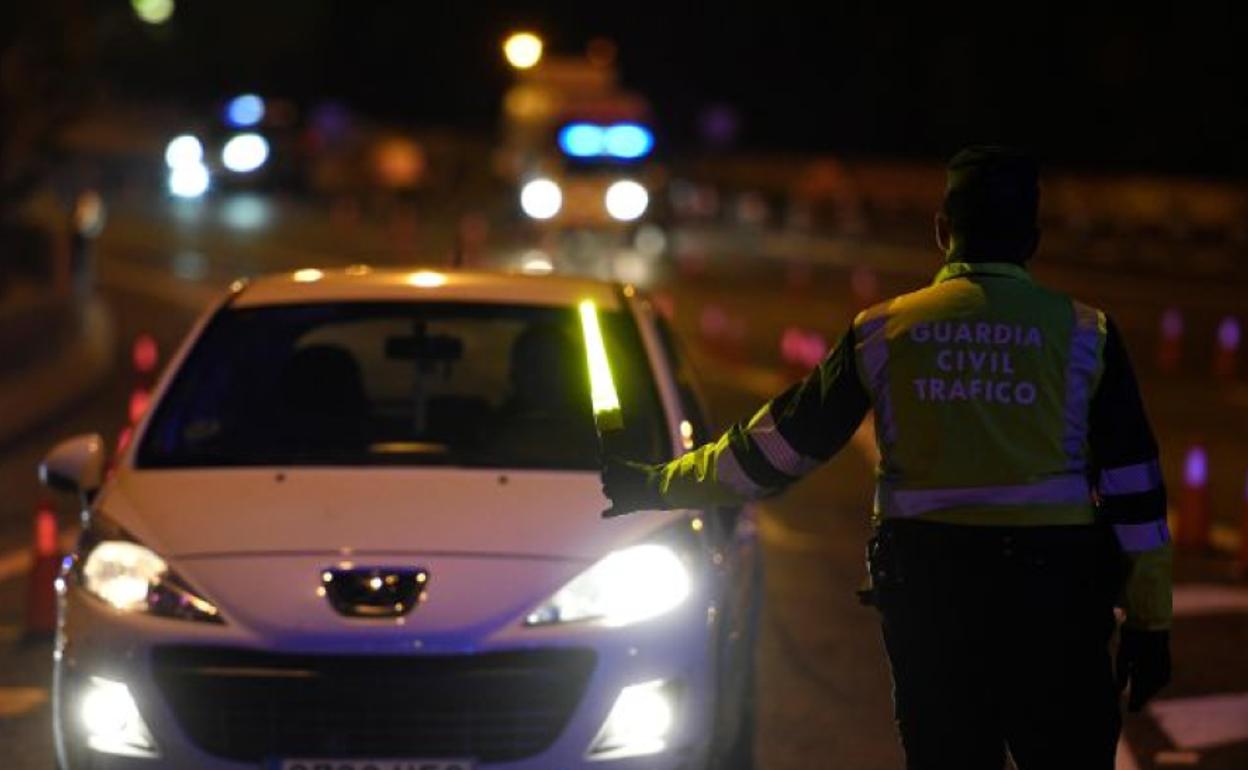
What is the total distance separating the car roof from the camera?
849cm

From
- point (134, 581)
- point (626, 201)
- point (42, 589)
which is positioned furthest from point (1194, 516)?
point (626, 201)

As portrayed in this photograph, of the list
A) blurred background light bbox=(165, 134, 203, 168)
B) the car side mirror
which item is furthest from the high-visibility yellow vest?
blurred background light bbox=(165, 134, 203, 168)

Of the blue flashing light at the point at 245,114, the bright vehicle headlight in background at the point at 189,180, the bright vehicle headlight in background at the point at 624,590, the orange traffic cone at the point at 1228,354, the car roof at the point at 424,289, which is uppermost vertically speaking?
the blue flashing light at the point at 245,114

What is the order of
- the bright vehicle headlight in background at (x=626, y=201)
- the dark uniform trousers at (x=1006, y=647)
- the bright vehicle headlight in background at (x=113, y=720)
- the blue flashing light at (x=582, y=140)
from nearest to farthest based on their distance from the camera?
1. the dark uniform trousers at (x=1006, y=647)
2. the bright vehicle headlight in background at (x=113, y=720)
3. the bright vehicle headlight in background at (x=626, y=201)
4. the blue flashing light at (x=582, y=140)

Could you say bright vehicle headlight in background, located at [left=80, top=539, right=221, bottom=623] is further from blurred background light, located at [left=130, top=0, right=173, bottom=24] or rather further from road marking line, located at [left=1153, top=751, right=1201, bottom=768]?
blurred background light, located at [left=130, top=0, right=173, bottom=24]

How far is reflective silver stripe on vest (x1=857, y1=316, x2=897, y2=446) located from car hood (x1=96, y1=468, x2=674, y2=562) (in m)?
1.60

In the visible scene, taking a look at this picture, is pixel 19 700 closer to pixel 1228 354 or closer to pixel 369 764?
pixel 369 764

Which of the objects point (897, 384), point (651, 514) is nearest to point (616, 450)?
point (897, 384)

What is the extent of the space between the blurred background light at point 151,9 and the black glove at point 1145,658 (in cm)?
4665

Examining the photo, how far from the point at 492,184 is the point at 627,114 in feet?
49.7

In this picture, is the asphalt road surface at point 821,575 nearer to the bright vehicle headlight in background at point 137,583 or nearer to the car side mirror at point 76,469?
the car side mirror at point 76,469

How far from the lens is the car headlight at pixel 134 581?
6820 mm

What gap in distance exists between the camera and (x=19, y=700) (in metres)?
9.63

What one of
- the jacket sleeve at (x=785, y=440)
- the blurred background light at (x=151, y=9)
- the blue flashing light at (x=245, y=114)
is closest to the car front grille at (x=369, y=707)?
the jacket sleeve at (x=785, y=440)
